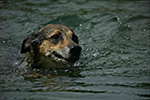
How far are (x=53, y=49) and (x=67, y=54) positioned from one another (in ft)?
1.19

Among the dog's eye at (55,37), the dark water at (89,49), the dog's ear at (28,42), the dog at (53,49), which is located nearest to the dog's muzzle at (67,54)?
the dog at (53,49)

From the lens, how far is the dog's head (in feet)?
17.6

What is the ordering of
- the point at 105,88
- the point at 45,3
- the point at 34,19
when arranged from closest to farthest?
the point at 105,88, the point at 34,19, the point at 45,3

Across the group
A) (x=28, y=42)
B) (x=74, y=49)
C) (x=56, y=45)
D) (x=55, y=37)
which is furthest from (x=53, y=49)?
(x=28, y=42)

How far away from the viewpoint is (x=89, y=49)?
713 cm

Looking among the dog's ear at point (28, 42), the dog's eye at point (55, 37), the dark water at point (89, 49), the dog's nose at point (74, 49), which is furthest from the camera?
the dog's ear at point (28, 42)

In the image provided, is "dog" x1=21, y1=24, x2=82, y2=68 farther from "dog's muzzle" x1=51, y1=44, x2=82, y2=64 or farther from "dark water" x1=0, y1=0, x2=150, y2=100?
"dark water" x1=0, y1=0, x2=150, y2=100

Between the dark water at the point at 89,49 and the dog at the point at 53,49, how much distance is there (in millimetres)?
269

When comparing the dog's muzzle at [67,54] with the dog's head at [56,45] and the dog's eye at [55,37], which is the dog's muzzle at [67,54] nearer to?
the dog's head at [56,45]

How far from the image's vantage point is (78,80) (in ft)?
15.6

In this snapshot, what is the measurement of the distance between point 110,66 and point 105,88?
4.46 ft

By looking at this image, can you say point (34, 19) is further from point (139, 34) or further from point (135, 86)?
point (135, 86)

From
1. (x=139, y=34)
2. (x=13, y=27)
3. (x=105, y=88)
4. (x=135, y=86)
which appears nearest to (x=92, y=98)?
(x=105, y=88)

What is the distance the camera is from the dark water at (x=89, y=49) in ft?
13.8
